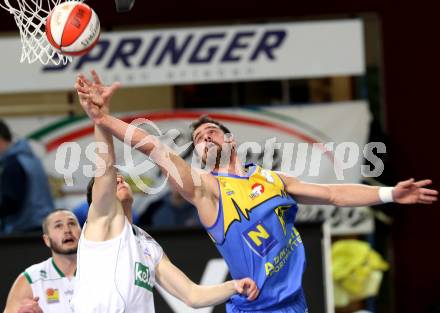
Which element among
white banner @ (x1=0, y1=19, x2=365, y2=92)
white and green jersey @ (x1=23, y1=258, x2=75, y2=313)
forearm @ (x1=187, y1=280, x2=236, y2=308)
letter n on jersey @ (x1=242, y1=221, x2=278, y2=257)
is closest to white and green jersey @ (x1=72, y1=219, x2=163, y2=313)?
forearm @ (x1=187, y1=280, x2=236, y2=308)

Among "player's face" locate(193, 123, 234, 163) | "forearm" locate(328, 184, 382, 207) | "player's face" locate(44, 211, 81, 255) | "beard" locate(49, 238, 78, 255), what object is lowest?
"beard" locate(49, 238, 78, 255)

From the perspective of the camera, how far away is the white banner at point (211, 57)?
1143cm

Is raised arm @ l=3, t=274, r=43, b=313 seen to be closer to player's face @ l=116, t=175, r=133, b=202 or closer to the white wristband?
player's face @ l=116, t=175, r=133, b=202

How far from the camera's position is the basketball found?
689 centimetres

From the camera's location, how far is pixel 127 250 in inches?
261

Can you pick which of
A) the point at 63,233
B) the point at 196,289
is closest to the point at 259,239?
the point at 196,289

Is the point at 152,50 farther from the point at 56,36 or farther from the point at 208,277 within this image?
the point at 56,36

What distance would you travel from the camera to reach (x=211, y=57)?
11508 millimetres

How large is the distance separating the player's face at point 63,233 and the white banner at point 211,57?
3.43 meters

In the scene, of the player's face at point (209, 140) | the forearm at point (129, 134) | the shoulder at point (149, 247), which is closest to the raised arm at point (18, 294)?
the shoulder at point (149, 247)

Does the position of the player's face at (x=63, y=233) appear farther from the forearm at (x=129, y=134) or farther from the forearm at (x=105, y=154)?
the forearm at (x=105, y=154)

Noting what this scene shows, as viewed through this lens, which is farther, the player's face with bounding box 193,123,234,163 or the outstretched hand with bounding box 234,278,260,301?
the player's face with bounding box 193,123,234,163

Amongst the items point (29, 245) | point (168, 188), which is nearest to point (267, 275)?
point (29, 245)

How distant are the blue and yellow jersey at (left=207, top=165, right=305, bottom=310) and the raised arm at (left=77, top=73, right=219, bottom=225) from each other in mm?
93
